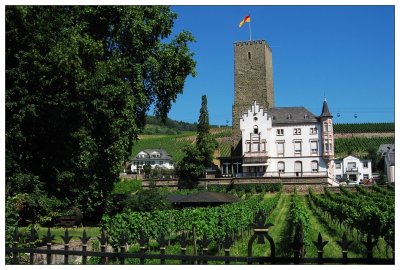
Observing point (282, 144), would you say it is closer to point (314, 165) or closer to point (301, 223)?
point (314, 165)

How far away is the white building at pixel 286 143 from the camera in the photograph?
6319cm

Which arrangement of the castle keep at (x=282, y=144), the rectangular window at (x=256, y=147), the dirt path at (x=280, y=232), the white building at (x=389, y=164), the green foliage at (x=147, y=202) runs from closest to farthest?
1. the dirt path at (x=280, y=232)
2. the green foliage at (x=147, y=202)
3. the castle keep at (x=282, y=144)
4. the rectangular window at (x=256, y=147)
5. the white building at (x=389, y=164)

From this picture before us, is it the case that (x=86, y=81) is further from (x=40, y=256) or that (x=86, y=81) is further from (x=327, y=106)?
(x=327, y=106)

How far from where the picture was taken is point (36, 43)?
16.2 meters

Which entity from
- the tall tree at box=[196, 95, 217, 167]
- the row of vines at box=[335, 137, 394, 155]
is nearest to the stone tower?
the tall tree at box=[196, 95, 217, 167]

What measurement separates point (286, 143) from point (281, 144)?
2.10 feet

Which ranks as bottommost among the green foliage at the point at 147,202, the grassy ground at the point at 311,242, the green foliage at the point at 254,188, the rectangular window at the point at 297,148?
the grassy ground at the point at 311,242

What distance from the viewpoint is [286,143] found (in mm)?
64812

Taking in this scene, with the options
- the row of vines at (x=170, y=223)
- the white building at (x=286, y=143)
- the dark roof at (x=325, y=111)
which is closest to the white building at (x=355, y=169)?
the white building at (x=286, y=143)

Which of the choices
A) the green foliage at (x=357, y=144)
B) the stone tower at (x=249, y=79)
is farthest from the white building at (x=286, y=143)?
the green foliage at (x=357, y=144)

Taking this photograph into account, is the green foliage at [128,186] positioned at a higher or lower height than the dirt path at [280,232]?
higher

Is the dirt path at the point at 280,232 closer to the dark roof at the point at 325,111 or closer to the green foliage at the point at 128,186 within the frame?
the green foliage at the point at 128,186

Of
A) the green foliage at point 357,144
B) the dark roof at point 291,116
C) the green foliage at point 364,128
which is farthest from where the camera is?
the green foliage at point 364,128

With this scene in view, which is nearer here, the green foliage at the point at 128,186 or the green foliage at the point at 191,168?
the green foliage at the point at 128,186
